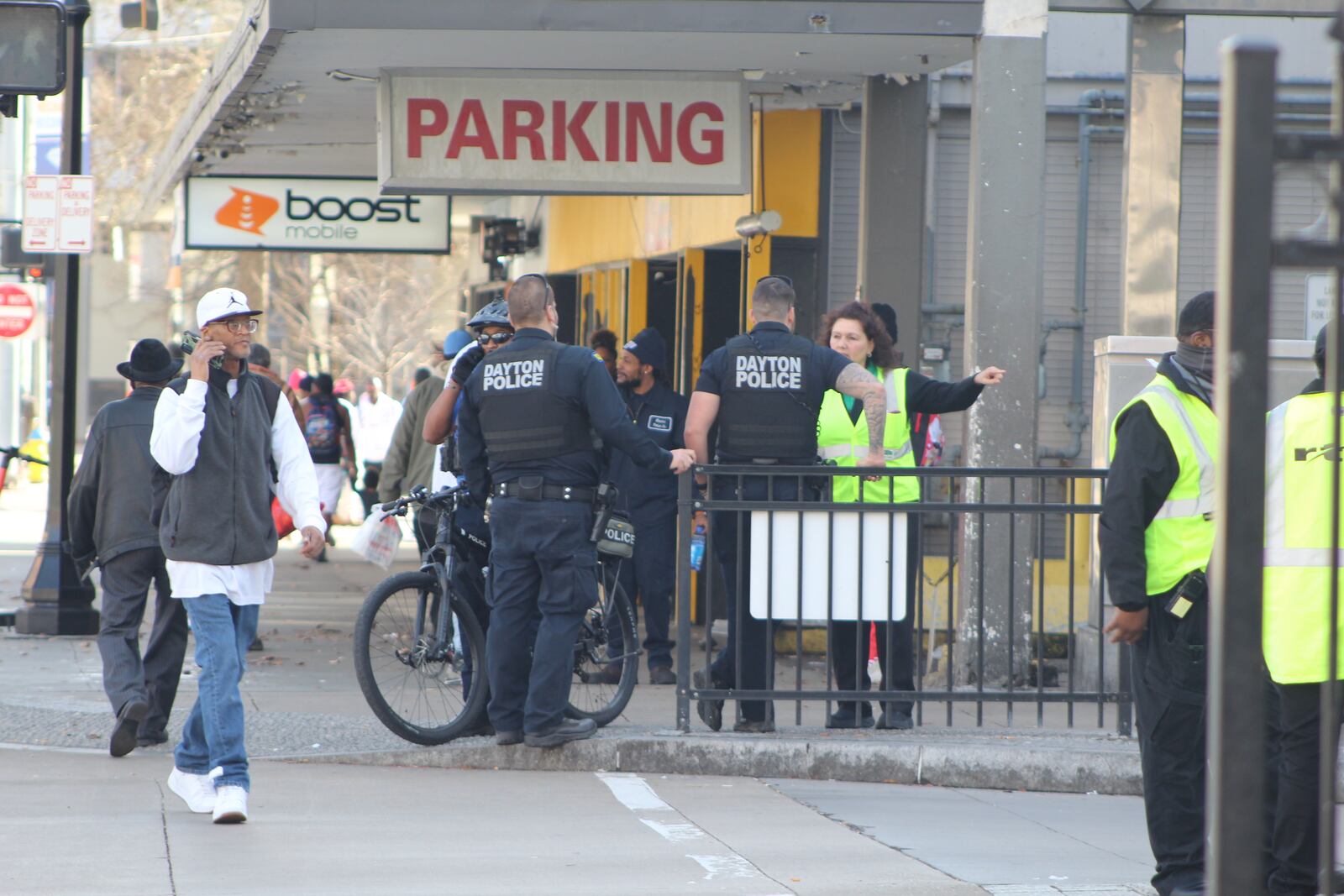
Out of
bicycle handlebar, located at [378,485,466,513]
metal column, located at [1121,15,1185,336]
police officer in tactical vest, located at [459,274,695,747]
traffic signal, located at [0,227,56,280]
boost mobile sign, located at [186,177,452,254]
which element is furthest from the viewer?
boost mobile sign, located at [186,177,452,254]

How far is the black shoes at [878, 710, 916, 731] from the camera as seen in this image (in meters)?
7.92

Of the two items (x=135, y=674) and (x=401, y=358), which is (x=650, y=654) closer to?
(x=135, y=674)

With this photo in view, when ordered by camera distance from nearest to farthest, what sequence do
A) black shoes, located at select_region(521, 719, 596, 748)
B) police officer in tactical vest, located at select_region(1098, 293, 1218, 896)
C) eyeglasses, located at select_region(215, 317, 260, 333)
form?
police officer in tactical vest, located at select_region(1098, 293, 1218, 896)
eyeglasses, located at select_region(215, 317, 260, 333)
black shoes, located at select_region(521, 719, 596, 748)

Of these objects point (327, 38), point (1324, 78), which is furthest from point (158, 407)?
point (1324, 78)

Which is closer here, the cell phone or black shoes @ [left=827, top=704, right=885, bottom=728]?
the cell phone

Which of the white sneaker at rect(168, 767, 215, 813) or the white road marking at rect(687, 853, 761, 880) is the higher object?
the white sneaker at rect(168, 767, 215, 813)

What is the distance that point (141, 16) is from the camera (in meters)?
17.9

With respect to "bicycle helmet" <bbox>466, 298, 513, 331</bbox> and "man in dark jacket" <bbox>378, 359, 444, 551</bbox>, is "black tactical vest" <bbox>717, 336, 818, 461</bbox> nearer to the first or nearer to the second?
"bicycle helmet" <bbox>466, 298, 513, 331</bbox>

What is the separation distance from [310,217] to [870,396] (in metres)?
7.99

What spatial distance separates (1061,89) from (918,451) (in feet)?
11.0

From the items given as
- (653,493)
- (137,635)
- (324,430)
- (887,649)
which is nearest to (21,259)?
(324,430)

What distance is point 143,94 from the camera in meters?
36.2

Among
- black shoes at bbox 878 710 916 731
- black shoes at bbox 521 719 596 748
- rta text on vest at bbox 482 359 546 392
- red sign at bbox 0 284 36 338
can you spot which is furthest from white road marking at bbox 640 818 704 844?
red sign at bbox 0 284 36 338

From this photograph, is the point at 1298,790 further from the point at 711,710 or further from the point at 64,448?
the point at 64,448
